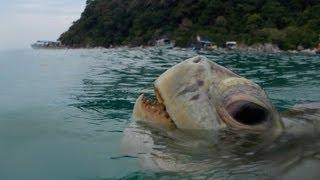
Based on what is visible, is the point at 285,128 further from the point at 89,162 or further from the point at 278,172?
the point at 89,162

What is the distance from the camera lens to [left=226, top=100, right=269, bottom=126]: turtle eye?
18.3 ft

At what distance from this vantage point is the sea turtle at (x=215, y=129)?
17.4 ft

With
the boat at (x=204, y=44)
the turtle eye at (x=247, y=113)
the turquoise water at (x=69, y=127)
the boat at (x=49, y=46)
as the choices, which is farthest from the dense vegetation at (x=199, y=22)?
the turtle eye at (x=247, y=113)

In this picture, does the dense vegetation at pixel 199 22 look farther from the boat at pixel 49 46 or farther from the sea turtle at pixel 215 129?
the sea turtle at pixel 215 129

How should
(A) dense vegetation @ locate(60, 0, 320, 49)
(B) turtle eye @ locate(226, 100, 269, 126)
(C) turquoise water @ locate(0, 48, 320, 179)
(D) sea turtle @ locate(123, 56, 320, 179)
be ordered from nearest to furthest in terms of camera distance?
(D) sea turtle @ locate(123, 56, 320, 179) → (B) turtle eye @ locate(226, 100, 269, 126) → (C) turquoise water @ locate(0, 48, 320, 179) → (A) dense vegetation @ locate(60, 0, 320, 49)

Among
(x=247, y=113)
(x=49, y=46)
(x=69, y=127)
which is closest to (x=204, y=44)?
(x=49, y=46)

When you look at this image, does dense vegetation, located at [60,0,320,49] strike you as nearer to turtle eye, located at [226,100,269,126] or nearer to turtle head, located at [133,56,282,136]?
turtle head, located at [133,56,282,136]

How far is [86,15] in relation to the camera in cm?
12519

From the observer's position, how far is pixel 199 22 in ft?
291

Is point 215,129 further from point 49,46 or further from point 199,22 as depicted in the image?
point 49,46

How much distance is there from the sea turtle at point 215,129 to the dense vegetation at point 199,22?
5224 cm

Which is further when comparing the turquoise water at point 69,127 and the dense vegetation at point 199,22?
the dense vegetation at point 199,22

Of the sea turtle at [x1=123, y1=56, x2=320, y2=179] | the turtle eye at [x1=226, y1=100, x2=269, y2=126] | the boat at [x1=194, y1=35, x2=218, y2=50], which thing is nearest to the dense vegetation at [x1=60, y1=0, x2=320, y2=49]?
the boat at [x1=194, y1=35, x2=218, y2=50]

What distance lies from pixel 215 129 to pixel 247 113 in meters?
0.44
